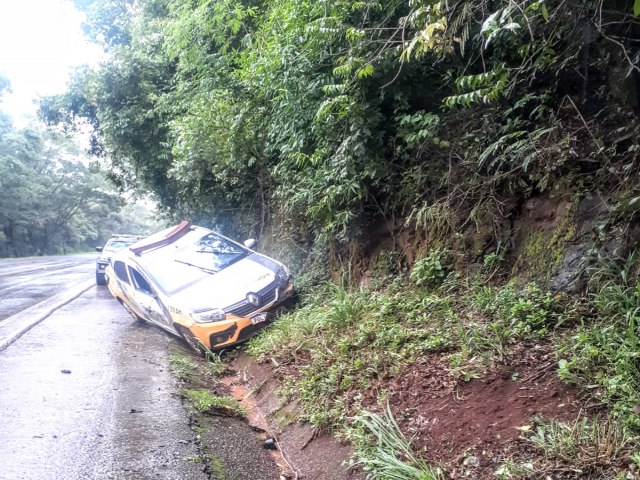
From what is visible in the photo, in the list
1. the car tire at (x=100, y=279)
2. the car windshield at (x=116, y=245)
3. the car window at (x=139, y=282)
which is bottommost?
the car tire at (x=100, y=279)

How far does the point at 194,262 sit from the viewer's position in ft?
29.0

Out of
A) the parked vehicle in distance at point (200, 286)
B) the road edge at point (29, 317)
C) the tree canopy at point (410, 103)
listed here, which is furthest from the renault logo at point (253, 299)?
the road edge at point (29, 317)

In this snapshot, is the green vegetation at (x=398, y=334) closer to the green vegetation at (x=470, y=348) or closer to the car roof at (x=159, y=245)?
the green vegetation at (x=470, y=348)

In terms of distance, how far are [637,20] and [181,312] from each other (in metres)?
6.48

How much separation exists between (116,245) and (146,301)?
11156mm

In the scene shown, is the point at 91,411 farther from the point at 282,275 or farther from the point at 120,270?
the point at 120,270

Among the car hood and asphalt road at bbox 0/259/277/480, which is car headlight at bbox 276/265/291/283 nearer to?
the car hood

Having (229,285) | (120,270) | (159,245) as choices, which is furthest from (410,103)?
(120,270)

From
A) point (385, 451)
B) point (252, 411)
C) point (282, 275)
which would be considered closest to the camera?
point (385, 451)

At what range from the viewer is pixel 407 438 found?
3750 millimetres

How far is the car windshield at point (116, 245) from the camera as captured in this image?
18.0m

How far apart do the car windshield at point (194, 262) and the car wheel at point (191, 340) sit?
70cm

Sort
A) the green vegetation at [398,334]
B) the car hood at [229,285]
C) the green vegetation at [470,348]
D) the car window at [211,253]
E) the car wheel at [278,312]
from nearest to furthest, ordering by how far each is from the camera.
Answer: the green vegetation at [470,348] < the green vegetation at [398,334] < the car hood at [229,285] < the car wheel at [278,312] < the car window at [211,253]

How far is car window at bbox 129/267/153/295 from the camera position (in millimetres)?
8451
